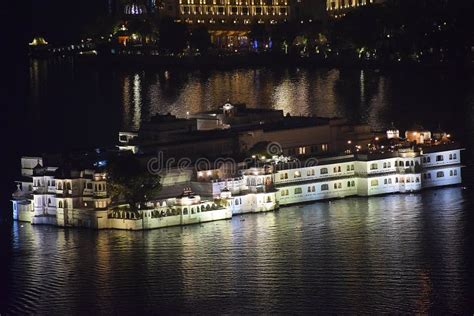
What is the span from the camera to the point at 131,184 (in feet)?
90.4

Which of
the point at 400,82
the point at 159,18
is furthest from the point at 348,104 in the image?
the point at 159,18

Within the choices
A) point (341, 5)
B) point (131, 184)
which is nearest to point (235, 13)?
point (341, 5)

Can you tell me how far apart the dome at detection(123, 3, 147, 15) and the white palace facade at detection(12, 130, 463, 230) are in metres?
44.4

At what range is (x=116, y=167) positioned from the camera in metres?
27.8

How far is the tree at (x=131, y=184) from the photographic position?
27.6 m

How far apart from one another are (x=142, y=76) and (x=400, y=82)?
429 inches

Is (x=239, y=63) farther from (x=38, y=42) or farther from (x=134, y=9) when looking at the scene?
(x=38, y=42)

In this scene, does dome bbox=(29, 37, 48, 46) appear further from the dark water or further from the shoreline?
the dark water

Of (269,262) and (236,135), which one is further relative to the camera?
(236,135)

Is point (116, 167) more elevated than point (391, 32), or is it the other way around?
point (391, 32)

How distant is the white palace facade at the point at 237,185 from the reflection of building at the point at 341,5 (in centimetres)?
3805

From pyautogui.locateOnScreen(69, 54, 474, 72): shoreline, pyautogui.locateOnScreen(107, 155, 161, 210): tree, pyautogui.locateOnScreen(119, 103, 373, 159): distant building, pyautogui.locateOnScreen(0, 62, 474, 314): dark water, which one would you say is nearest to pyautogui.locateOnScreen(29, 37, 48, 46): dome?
pyautogui.locateOnScreen(69, 54, 474, 72): shoreline

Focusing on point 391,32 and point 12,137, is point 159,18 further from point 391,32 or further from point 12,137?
point 12,137

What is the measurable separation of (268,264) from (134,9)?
166 ft
